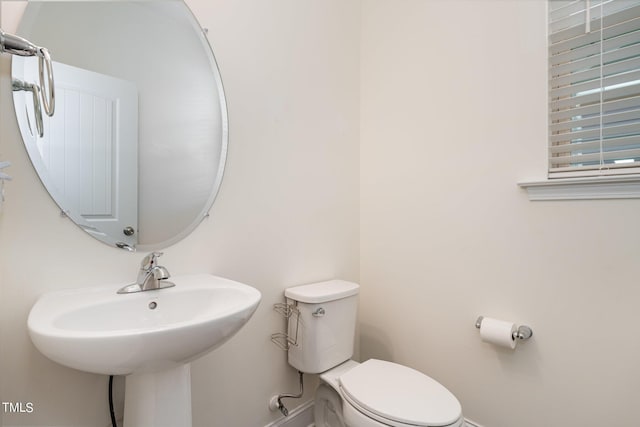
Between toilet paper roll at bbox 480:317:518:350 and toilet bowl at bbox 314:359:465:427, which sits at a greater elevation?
toilet paper roll at bbox 480:317:518:350

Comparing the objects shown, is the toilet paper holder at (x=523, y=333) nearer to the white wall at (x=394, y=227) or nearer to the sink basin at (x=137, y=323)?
the white wall at (x=394, y=227)

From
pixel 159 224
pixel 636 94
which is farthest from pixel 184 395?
pixel 636 94

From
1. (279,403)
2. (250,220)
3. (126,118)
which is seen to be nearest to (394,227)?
(250,220)

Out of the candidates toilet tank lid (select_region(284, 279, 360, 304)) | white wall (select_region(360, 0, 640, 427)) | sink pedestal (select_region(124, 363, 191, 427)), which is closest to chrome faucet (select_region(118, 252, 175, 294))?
sink pedestal (select_region(124, 363, 191, 427))

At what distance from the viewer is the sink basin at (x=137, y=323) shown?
0.63 metres

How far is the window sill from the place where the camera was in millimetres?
1023

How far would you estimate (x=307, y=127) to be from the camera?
1.54 meters

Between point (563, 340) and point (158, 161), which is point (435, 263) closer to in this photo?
point (563, 340)

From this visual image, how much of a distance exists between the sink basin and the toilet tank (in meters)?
0.44

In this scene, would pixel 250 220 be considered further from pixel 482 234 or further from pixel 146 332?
pixel 482 234

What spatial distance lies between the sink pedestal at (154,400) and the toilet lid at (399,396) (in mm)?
580

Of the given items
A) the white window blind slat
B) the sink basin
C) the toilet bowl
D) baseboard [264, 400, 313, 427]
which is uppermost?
the white window blind slat

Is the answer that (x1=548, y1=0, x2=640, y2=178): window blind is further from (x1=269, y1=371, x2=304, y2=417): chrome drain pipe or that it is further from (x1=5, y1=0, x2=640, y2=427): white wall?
(x1=269, y1=371, x2=304, y2=417): chrome drain pipe

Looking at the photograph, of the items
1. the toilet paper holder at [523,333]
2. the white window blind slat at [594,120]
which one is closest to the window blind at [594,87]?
the white window blind slat at [594,120]
